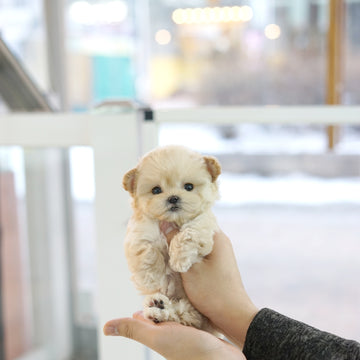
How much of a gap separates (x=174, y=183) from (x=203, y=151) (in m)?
0.13

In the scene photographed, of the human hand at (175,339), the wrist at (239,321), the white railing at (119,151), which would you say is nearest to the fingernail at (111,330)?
the human hand at (175,339)

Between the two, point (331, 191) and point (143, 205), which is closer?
point (143, 205)

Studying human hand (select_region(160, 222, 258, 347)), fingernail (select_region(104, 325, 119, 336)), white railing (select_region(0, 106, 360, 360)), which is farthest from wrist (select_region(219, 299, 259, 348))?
white railing (select_region(0, 106, 360, 360))

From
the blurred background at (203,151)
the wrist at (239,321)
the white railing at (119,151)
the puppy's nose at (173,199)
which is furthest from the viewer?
the blurred background at (203,151)

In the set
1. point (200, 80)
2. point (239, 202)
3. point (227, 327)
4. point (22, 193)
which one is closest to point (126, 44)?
point (200, 80)

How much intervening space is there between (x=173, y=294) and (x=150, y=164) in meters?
0.12

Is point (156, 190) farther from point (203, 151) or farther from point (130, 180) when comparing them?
point (203, 151)

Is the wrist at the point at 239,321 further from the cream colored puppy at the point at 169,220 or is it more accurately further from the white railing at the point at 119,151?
the white railing at the point at 119,151

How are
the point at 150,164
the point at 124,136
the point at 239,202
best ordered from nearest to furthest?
the point at 150,164 → the point at 124,136 → the point at 239,202

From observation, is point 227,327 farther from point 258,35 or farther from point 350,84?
point 258,35

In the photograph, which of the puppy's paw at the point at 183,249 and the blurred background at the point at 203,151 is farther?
the blurred background at the point at 203,151

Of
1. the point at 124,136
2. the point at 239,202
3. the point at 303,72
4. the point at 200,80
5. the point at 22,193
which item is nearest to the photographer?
the point at 124,136

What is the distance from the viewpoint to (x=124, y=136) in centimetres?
79

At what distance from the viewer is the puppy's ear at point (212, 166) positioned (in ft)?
1.35
